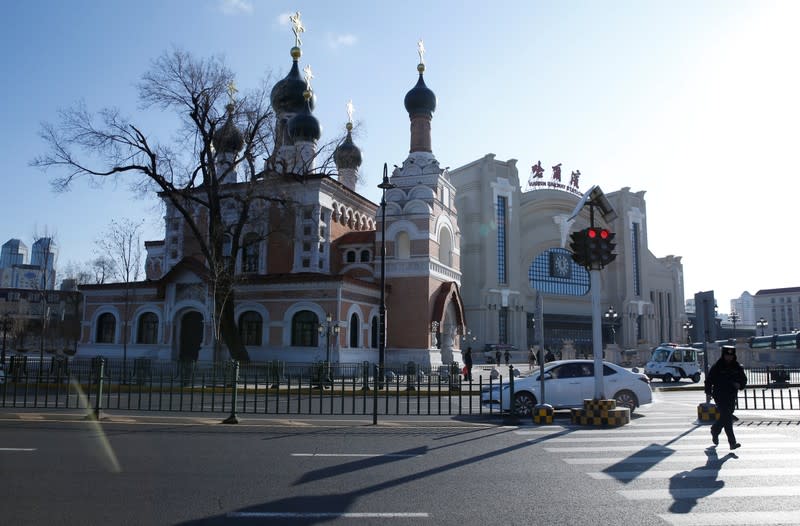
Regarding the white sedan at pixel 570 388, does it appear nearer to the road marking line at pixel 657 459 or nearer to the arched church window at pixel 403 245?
the road marking line at pixel 657 459

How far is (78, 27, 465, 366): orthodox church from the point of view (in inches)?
1302

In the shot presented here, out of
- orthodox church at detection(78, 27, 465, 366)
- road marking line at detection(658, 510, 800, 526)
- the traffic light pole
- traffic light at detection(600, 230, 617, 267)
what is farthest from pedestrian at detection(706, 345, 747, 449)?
orthodox church at detection(78, 27, 465, 366)

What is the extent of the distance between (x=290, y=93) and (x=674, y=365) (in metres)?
30.3

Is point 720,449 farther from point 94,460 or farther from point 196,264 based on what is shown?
point 196,264

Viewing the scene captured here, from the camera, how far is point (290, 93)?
142ft

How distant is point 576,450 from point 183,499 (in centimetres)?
607

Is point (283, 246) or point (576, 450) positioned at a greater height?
point (283, 246)

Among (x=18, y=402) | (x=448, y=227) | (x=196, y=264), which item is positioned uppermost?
(x=448, y=227)

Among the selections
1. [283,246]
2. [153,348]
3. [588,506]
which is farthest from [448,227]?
[588,506]

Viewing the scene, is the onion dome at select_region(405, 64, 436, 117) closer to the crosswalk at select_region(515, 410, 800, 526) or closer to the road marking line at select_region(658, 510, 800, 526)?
the crosswalk at select_region(515, 410, 800, 526)

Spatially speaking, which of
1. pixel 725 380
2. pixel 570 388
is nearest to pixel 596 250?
pixel 570 388

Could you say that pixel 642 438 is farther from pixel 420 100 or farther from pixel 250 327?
pixel 420 100

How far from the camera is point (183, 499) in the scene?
6.55m

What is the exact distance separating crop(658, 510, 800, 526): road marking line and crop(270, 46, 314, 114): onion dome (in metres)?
40.8
